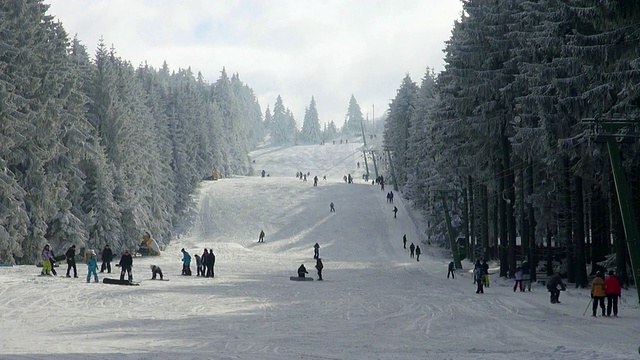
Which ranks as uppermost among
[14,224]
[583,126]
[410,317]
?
[583,126]

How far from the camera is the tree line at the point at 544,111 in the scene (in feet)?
71.7

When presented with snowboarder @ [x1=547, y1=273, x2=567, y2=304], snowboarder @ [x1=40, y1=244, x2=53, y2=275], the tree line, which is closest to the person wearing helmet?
snowboarder @ [x1=547, y1=273, x2=567, y2=304]

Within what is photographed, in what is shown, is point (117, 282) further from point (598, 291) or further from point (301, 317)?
point (598, 291)

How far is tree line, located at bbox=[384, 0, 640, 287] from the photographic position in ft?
71.7

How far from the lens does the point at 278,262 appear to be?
51500 millimetres

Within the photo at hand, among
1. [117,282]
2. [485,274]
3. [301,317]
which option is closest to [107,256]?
[117,282]

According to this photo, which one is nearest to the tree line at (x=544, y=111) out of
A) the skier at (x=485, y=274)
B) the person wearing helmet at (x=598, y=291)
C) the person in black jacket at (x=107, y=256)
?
the skier at (x=485, y=274)

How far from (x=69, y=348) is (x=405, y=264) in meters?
36.7

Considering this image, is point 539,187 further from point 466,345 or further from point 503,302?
point 466,345

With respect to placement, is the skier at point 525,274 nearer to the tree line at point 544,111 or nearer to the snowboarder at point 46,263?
the tree line at point 544,111

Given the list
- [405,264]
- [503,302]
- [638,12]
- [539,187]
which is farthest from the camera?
[405,264]

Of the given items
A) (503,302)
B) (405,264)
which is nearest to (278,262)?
(405,264)

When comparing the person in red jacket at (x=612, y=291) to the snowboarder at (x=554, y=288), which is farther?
the snowboarder at (x=554, y=288)

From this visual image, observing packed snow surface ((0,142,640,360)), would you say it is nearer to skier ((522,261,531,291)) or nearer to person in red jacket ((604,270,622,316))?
person in red jacket ((604,270,622,316))
